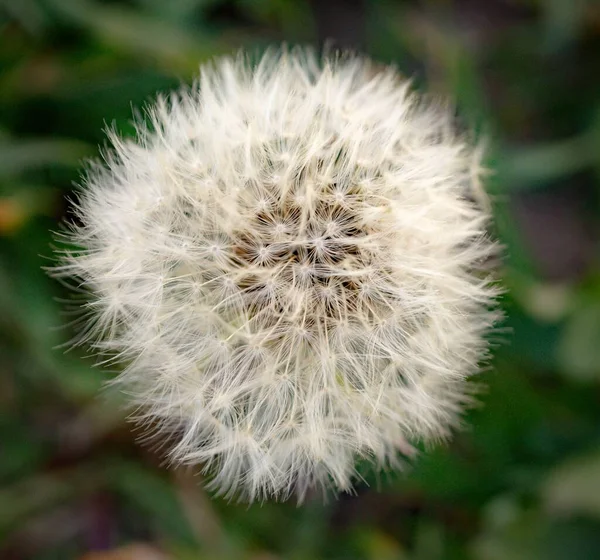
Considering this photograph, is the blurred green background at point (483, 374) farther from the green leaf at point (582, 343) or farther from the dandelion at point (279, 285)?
the dandelion at point (279, 285)

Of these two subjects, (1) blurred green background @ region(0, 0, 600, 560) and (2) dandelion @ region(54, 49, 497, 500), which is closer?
(2) dandelion @ region(54, 49, 497, 500)

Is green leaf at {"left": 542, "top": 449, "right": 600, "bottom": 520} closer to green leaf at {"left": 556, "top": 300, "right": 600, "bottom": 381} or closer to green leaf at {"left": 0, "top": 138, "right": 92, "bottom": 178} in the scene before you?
green leaf at {"left": 556, "top": 300, "right": 600, "bottom": 381}

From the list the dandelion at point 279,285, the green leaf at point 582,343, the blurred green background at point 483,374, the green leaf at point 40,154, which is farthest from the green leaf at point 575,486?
the green leaf at point 40,154

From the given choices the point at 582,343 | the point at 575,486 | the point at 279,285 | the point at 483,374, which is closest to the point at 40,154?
the point at 279,285

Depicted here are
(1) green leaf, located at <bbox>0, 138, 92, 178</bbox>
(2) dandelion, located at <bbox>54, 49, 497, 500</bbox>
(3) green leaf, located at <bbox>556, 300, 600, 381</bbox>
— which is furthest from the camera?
(3) green leaf, located at <bbox>556, 300, 600, 381</bbox>

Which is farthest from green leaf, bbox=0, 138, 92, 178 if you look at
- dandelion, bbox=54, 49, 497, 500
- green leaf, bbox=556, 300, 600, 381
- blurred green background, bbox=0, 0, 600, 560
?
green leaf, bbox=556, 300, 600, 381

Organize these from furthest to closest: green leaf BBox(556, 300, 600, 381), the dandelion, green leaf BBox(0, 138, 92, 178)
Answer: green leaf BBox(556, 300, 600, 381)
green leaf BBox(0, 138, 92, 178)
the dandelion

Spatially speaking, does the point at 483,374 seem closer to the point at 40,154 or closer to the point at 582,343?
the point at 582,343
